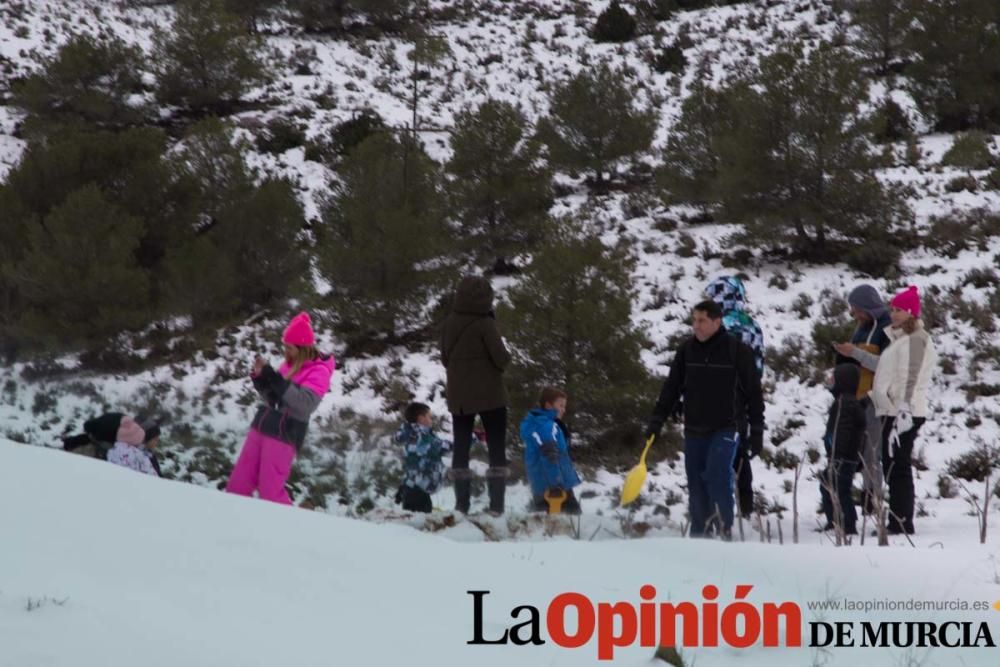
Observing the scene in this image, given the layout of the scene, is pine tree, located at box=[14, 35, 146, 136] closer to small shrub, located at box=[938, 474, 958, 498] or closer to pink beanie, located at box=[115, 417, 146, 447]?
pink beanie, located at box=[115, 417, 146, 447]

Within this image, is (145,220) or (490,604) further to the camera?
(145,220)

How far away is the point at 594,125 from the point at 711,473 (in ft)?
44.1

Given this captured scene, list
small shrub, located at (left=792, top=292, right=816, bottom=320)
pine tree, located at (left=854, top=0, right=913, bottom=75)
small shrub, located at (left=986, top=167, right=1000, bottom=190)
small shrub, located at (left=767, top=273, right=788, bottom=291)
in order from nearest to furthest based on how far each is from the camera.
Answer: small shrub, located at (left=792, top=292, right=816, bottom=320) → small shrub, located at (left=767, top=273, right=788, bottom=291) → small shrub, located at (left=986, top=167, right=1000, bottom=190) → pine tree, located at (left=854, top=0, right=913, bottom=75)

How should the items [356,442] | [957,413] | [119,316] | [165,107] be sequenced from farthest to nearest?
[165,107]
[119,316]
[957,413]
[356,442]

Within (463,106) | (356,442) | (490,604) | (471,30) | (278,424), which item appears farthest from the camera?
(471,30)

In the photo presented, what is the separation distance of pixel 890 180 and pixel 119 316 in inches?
438

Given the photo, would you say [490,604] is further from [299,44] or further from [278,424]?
[299,44]

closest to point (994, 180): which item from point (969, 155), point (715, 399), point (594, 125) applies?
point (969, 155)

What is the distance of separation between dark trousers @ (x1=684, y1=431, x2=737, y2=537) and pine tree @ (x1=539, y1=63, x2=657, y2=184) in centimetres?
1317

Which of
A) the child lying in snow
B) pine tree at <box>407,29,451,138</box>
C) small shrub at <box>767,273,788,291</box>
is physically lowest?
the child lying in snow

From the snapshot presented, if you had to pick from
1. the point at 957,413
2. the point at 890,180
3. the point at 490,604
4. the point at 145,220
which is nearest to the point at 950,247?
the point at 890,180

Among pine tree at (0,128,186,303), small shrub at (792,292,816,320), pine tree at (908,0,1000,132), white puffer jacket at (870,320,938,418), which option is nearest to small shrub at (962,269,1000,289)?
small shrub at (792,292,816,320)

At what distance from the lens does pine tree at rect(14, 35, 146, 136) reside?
20.0 metres

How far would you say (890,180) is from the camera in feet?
51.8
